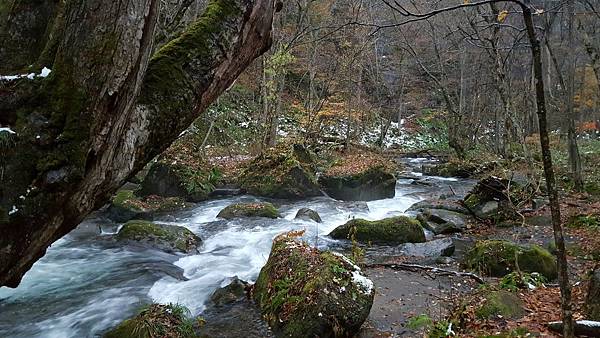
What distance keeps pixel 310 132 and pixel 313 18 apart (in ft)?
24.2

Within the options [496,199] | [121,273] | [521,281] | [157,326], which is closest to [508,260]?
[521,281]

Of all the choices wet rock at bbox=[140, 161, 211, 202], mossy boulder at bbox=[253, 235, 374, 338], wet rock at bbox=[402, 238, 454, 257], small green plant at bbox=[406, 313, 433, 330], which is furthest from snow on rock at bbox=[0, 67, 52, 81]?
wet rock at bbox=[140, 161, 211, 202]

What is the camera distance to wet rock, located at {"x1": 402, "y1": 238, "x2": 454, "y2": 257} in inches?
376

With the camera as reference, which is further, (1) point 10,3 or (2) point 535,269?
(2) point 535,269

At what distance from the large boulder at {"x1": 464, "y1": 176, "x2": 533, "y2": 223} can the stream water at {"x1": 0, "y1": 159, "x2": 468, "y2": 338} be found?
2874mm

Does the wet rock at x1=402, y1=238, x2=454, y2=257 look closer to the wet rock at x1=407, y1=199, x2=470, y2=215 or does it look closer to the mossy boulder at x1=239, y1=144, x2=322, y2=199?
the wet rock at x1=407, y1=199, x2=470, y2=215

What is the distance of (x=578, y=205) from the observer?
13031mm

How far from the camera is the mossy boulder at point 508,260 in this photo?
7.62m

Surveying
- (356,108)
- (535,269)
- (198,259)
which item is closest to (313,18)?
(356,108)

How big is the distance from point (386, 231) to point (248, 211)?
4.27 m

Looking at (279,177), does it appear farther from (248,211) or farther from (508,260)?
(508,260)

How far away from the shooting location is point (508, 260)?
7867mm

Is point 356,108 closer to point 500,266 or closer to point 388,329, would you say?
point 500,266

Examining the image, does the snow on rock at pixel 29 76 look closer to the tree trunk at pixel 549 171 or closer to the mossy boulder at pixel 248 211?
the tree trunk at pixel 549 171
